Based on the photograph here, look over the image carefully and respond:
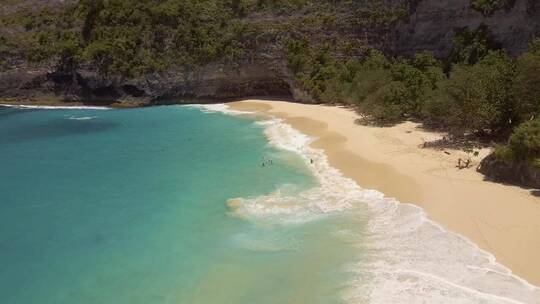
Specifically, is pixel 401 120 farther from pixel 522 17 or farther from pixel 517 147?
pixel 517 147

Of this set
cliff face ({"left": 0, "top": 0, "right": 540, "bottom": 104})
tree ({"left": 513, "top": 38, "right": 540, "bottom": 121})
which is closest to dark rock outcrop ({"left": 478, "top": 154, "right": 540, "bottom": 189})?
tree ({"left": 513, "top": 38, "right": 540, "bottom": 121})

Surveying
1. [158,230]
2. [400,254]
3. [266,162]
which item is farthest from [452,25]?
[158,230]

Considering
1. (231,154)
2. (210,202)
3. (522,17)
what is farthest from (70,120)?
(522,17)

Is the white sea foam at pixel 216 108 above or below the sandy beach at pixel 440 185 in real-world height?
above

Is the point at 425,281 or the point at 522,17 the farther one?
the point at 522,17

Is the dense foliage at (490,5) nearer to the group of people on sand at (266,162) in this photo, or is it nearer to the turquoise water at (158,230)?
the turquoise water at (158,230)

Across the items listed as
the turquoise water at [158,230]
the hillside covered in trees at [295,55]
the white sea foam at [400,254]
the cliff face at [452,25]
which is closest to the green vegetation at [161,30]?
the hillside covered in trees at [295,55]
